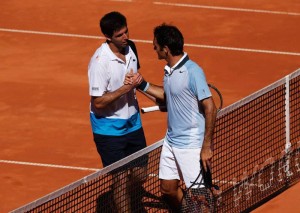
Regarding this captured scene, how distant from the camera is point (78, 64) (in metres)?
17.3

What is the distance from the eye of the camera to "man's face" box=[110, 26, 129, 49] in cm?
1077

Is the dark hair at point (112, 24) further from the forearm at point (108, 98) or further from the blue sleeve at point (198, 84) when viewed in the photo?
the blue sleeve at point (198, 84)

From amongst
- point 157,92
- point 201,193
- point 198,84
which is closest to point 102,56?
point 157,92

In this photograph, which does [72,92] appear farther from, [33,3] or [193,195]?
[193,195]

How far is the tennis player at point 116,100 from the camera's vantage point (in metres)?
10.7

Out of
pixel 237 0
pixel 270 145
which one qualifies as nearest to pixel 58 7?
pixel 237 0

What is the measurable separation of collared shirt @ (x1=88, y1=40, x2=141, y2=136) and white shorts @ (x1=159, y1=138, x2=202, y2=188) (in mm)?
563

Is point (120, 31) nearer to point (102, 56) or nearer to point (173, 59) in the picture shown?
point (102, 56)

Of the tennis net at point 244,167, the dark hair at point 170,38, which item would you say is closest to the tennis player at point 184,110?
the dark hair at point 170,38

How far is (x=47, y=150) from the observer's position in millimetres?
14055

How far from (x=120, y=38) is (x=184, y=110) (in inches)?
43.4

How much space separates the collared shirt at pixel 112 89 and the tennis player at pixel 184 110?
1.03 feet

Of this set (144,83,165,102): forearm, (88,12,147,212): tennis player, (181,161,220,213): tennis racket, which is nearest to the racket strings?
(181,161,220,213): tennis racket

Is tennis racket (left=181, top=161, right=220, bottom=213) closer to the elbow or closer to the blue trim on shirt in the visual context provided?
the blue trim on shirt
